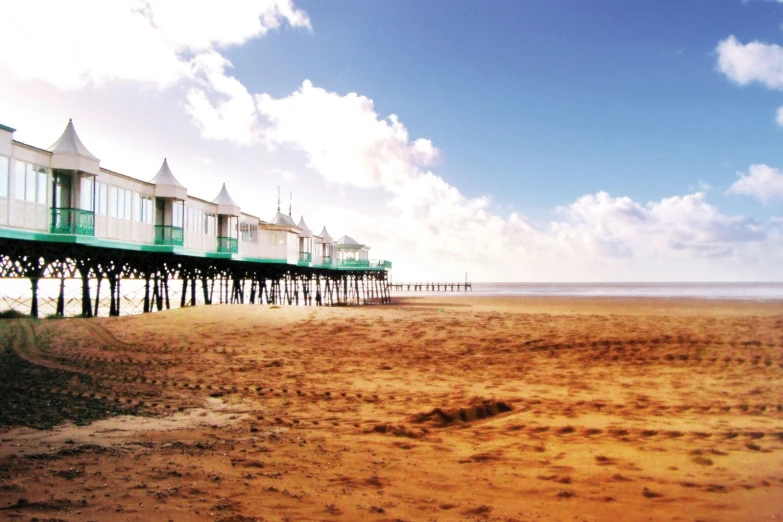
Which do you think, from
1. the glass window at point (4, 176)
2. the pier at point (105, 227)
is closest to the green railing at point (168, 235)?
the pier at point (105, 227)

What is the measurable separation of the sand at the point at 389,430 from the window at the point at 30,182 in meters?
5.01

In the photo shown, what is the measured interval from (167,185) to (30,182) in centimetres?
748

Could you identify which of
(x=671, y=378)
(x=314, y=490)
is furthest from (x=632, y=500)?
(x=671, y=378)

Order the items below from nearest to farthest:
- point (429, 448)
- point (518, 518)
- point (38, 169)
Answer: point (518, 518) < point (429, 448) < point (38, 169)

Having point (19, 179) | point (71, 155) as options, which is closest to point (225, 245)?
point (71, 155)

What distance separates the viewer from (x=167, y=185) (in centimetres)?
2606

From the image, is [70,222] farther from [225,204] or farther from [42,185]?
[225,204]

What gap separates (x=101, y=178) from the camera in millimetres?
22109

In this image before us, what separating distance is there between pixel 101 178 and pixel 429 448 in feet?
65.3

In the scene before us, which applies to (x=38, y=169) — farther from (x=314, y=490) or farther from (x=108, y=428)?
(x=314, y=490)

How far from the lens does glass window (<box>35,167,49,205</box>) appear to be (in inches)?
759

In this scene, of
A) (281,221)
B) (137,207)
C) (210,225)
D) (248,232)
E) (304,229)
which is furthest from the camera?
(304,229)

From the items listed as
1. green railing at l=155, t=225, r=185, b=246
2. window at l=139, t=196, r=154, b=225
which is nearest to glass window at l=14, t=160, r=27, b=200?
window at l=139, t=196, r=154, b=225

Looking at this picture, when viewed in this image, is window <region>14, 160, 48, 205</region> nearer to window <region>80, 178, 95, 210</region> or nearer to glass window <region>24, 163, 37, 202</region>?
glass window <region>24, 163, 37, 202</region>
